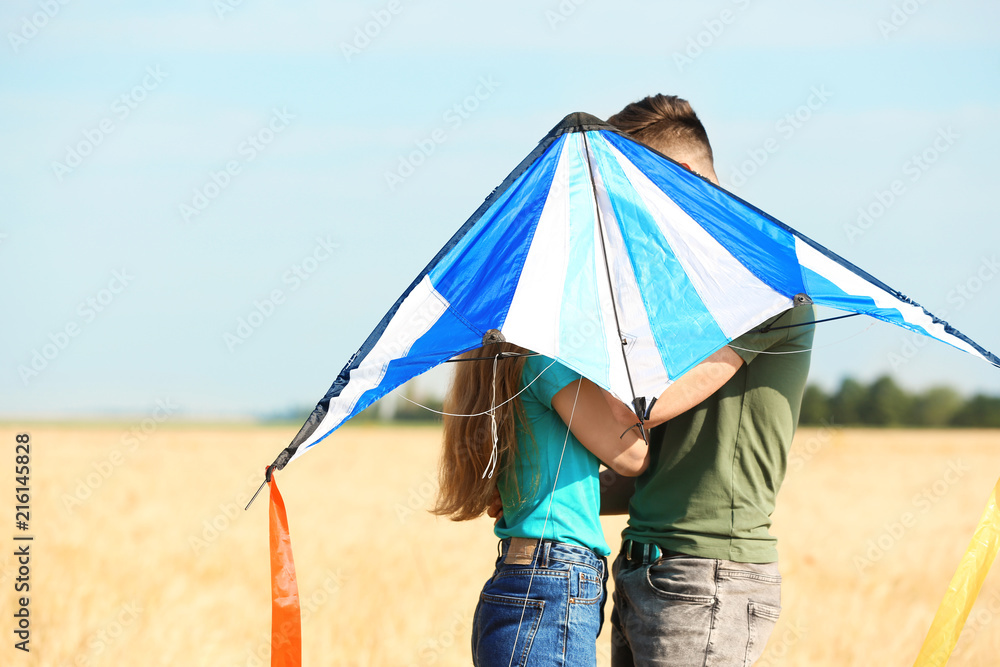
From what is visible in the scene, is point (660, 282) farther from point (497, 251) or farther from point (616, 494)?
point (616, 494)

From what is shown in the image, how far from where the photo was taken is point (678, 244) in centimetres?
321

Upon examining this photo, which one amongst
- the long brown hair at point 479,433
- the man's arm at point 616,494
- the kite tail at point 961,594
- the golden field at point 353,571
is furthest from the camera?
the golden field at point 353,571

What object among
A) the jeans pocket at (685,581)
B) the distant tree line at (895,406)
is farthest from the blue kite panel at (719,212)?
the distant tree line at (895,406)

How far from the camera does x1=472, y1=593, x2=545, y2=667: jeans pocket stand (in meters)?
2.68

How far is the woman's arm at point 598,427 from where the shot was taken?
2.85 metres

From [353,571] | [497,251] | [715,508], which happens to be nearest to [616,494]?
[715,508]

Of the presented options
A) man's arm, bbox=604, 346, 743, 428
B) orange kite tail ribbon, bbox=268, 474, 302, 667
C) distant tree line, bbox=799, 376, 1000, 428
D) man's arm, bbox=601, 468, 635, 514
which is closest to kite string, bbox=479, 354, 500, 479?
man's arm, bbox=604, 346, 743, 428

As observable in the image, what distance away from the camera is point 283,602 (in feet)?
9.73

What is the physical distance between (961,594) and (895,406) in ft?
168

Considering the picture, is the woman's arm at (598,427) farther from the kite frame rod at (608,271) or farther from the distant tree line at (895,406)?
the distant tree line at (895,406)

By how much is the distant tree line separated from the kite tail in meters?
43.7

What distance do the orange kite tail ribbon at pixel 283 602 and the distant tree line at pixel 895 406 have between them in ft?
147

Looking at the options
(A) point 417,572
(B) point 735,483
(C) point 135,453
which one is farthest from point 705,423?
(C) point 135,453

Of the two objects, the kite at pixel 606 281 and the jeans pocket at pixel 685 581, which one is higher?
the kite at pixel 606 281
